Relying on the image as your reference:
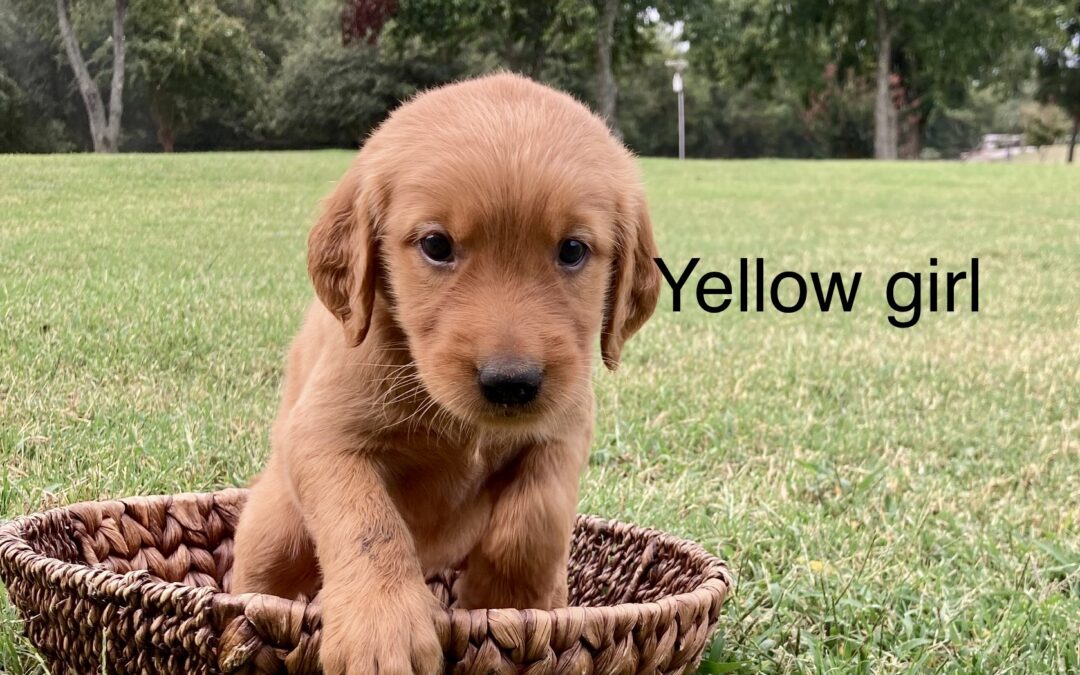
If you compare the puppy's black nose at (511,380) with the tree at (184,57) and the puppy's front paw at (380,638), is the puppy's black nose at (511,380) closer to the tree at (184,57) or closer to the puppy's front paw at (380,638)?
the puppy's front paw at (380,638)

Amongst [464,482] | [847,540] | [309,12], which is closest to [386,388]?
[464,482]

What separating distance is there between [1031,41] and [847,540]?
25394 mm

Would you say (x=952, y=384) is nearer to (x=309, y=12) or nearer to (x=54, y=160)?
(x=309, y=12)

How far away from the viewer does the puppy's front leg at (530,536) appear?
2051 mm

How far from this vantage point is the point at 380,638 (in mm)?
1721

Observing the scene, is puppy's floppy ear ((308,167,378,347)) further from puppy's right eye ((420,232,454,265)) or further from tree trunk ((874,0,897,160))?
tree trunk ((874,0,897,160))

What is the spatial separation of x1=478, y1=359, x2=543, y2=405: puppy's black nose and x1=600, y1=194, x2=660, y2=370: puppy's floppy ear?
1.68 feet

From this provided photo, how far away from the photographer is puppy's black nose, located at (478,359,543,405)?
1.72 metres

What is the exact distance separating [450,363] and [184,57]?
3.05 metres

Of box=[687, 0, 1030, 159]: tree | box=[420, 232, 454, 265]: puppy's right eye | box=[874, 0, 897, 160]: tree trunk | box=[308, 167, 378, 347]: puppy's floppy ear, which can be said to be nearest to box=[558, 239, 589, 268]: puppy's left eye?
box=[420, 232, 454, 265]: puppy's right eye

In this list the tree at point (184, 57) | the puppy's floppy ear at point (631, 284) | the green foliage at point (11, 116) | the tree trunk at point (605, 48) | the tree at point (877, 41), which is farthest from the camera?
the tree at point (877, 41)

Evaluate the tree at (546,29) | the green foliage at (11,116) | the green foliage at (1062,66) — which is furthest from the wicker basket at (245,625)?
the green foliage at (1062,66)

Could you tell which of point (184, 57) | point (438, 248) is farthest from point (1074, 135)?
point (438, 248)

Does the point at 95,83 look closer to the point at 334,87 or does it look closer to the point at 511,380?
the point at 334,87
